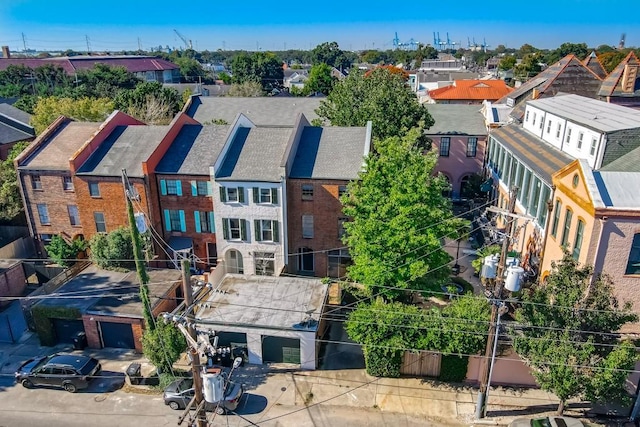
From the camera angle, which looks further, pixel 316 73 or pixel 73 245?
pixel 316 73

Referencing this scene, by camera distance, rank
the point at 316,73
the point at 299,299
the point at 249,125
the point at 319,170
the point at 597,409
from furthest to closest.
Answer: the point at 316,73 < the point at 249,125 < the point at 319,170 < the point at 299,299 < the point at 597,409

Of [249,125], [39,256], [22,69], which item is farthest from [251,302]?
[22,69]

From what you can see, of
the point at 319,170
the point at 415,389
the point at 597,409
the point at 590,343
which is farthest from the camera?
the point at 319,170

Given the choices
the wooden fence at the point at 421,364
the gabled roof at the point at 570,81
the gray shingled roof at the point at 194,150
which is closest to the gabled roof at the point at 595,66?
the gabled roof at the point at 570,81

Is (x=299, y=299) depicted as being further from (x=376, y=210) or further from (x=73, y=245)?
(x=73, y=245)

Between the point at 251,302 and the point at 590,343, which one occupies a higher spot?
the point at 590,343

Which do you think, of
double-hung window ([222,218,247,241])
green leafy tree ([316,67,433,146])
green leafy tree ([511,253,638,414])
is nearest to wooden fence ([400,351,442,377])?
green leafy tree ([511,253,638,414])

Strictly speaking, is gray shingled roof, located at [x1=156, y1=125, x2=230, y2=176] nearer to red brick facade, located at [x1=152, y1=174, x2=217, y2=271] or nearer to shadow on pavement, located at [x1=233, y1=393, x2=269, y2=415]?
red brick facade, located at [x1=152, y1=174, x2=217, y2=271]
